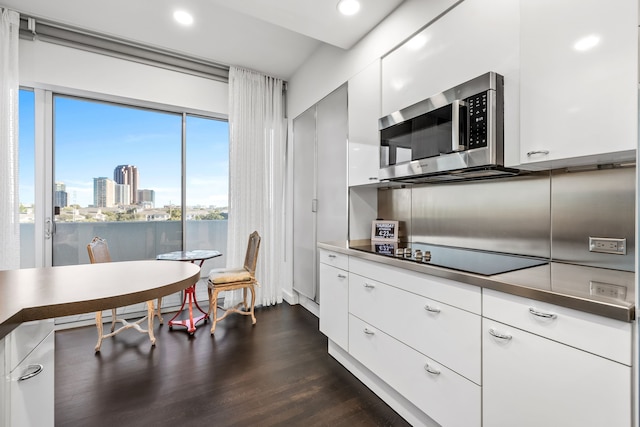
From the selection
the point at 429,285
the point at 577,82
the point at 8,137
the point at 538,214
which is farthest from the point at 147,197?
the point at 577,82

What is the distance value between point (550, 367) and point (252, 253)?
2731mm

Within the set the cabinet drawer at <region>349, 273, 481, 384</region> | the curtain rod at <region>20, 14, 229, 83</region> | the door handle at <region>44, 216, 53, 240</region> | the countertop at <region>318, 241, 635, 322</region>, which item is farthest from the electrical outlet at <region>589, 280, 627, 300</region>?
the door handle at <region>44, 216, 53, 240</region>

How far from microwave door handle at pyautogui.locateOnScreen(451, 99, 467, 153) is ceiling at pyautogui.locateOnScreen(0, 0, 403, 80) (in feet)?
3.49

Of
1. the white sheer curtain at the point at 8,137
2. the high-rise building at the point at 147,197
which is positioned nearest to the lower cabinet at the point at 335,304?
the high-rise building at the point at 147,197

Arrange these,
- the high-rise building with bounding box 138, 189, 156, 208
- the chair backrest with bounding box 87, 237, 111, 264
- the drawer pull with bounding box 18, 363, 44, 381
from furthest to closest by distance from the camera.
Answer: the high-rise building with bounding box 138, 189, 156, 208
the chair backrest with bounding box 87, 237, 111, 264
the drawer pull with bounding box 18, 363, 44, 381

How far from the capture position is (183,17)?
2709 mm

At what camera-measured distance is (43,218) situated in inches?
118

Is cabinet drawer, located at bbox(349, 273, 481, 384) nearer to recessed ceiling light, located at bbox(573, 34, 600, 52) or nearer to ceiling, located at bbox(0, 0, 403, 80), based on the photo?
recessed ceiling light, located at bbox(573, 34, 600, 52)

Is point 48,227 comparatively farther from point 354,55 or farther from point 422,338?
point 422,338

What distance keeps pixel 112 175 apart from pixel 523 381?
13.4 ft

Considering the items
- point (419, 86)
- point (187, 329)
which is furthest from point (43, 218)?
point (419, 86)

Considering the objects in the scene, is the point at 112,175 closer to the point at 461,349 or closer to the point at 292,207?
the point at 292,207

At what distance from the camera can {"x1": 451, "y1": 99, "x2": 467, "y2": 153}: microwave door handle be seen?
155 centimetres

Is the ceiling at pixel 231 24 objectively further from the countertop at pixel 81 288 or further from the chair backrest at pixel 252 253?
the chair backrest at pixel 252 253
